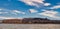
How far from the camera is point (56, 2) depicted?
3.54 m

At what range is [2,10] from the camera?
3.54 metres

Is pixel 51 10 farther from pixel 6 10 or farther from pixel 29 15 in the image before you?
pixel 6 10

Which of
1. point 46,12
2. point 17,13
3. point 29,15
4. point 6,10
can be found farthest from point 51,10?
point 6,10

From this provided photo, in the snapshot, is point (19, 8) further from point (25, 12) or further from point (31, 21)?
point (31, 21)

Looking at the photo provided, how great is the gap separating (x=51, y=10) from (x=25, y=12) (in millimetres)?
564

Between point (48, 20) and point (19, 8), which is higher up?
point (19, 8)

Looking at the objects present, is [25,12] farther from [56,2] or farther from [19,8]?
[56,2]

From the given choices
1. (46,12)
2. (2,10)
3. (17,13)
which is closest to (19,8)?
(17,13)

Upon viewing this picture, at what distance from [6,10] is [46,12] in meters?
0.86

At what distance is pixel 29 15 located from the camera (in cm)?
354

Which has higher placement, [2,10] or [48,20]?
[2,10]

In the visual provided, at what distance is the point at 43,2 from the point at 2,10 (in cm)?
89

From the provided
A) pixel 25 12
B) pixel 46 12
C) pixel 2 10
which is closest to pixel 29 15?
pixel 25 12

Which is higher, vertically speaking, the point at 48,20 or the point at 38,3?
the point at 38,3
